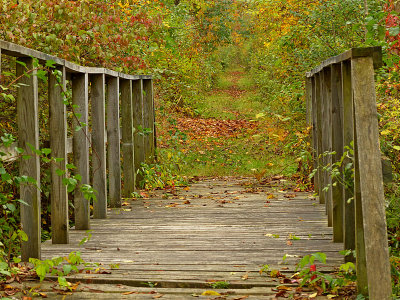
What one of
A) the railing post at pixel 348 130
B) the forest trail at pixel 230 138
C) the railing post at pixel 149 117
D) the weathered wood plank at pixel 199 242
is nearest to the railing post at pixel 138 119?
the railing post at pixel 149 117

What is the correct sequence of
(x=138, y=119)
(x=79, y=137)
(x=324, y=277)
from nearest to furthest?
(x=324, y=277), (x=79, y=137), (x=138, y=119)

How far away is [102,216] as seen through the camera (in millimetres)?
6746

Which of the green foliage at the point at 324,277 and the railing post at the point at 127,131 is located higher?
the railing post at the point at 127,131

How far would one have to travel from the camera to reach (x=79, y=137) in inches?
233

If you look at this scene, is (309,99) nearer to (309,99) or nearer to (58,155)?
(309,99)

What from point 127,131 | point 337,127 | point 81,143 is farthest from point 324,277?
point 127,131

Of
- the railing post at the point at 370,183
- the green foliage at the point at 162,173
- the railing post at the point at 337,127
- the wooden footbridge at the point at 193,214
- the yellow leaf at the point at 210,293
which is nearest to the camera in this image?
the railing post at the point at 370,183

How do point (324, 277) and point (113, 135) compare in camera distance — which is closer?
point (324, 277)

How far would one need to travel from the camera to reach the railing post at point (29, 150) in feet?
14.7

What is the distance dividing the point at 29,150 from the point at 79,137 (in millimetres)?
1431

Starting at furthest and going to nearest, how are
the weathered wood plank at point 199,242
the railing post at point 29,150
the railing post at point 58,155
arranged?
1. the railing post at point 58,155
2. the railing post at point 29,150
3. the weathered wood plank at point 199,242

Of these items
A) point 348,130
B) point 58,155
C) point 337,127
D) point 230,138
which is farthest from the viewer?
point 230,138

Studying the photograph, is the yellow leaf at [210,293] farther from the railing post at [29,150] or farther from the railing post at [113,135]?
the railing post at [113,135]

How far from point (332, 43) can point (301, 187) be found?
3.63 m
